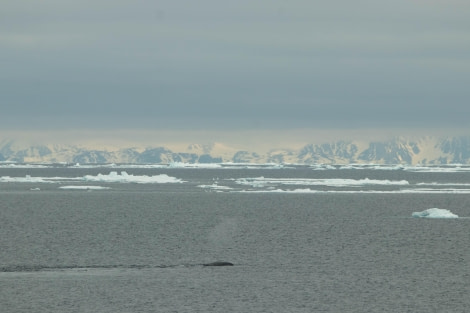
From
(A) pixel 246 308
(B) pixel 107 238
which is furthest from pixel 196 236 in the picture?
(A) pixel 246 308

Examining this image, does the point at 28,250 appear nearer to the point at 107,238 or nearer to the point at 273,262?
the point at 107,238

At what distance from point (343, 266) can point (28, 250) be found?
12.8m

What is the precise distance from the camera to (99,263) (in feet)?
106

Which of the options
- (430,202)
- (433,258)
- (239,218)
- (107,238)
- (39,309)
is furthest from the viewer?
(430,202)

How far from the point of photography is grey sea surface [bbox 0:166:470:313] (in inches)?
953

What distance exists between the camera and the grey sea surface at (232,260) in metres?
24.2

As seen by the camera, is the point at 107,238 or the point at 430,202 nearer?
the point at 107,238

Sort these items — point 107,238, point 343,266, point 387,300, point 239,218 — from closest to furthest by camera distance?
point 387,300 < point 343,266 < point 107,238 < point 239,218

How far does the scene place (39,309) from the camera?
22.8m

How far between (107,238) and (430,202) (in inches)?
1646

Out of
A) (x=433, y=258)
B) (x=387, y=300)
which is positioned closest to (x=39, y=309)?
(x=387, y=300)

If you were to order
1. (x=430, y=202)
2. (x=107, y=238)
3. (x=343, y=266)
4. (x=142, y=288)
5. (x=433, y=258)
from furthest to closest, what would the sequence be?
1. (x=430, y=202)
2. (x=107, y=238)
3. (x=433, y=258)
4. (x=343, y=266)
5. (x=142, y=288)

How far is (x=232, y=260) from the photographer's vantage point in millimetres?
34031

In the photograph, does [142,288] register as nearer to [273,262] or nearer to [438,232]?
[273,262]
